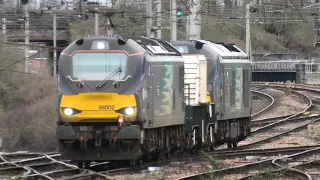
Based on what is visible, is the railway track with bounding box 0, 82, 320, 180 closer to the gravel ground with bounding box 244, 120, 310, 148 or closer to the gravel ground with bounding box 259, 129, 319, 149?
the gravel ground with bounding box 259, 129, 319, 149

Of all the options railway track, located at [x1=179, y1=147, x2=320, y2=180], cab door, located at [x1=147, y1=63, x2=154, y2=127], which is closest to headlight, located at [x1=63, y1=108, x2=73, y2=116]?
cab door, located at [x1=147, y1=63, x2=154, y2=127]

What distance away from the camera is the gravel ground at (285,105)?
1435 inches

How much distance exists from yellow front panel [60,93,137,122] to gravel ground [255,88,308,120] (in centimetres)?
2068

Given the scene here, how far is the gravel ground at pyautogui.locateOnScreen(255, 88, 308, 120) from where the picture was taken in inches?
1435

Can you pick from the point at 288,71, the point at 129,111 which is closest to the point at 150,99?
the point at 129,111

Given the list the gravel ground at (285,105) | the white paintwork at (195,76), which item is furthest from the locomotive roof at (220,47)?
the gravel ground at (285,105)

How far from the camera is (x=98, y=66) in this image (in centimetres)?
1532

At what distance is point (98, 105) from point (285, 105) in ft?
84.0

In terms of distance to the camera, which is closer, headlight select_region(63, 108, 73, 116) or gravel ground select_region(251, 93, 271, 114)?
headlight select_region(63, 108, 73, 116)

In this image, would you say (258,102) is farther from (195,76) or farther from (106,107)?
(106,107)

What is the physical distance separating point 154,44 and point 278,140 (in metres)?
10.0

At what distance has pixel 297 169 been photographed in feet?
52.0

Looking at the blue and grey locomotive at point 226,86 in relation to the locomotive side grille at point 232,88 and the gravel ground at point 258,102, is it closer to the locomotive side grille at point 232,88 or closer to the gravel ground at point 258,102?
the locomotive side grille at point 232,88

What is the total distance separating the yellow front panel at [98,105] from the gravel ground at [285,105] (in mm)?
20682
